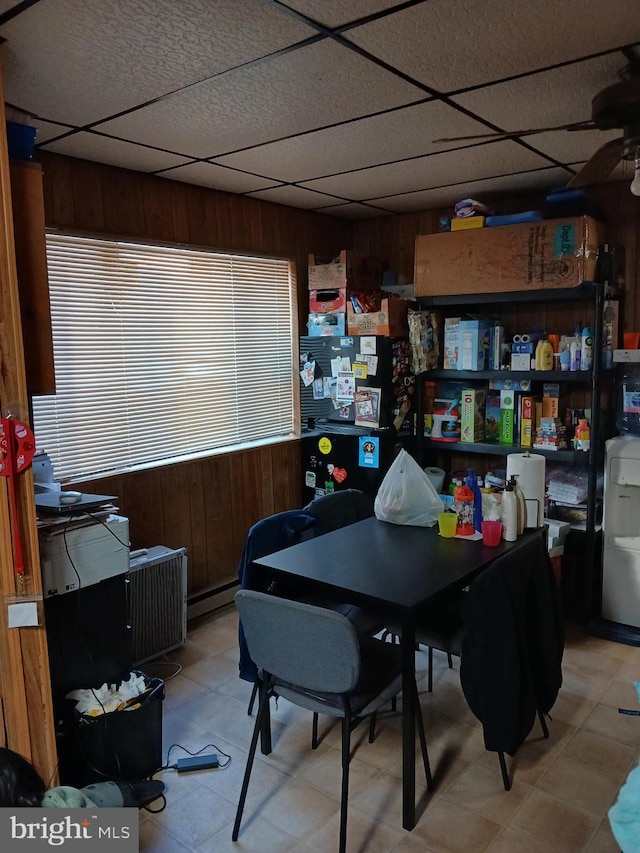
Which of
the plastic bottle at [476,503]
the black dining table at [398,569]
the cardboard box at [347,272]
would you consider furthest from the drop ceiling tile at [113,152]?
the plastic bottle at [476,503]

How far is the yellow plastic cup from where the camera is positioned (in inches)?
103

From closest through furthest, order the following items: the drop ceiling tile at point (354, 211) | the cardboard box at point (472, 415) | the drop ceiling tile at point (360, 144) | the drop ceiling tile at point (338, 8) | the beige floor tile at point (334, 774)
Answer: the drop ceiling tile at point (338, 8)
the beige floor tile at point (334, 774)
the drop ceiling tile at point (360, 144)
the cardboard box at point (472, 415)
the drop ceiling tile at point (354, 211)

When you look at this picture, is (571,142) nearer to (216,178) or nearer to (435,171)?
(435,171)

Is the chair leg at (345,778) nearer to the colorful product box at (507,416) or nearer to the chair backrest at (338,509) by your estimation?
the chair backrest at (338,509)

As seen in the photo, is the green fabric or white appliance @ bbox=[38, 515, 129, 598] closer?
the green fabric

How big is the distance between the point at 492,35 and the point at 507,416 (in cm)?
236

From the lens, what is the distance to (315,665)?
76.4 inches

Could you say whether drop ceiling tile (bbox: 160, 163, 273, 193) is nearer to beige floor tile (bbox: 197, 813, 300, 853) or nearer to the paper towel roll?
the paper towel roll

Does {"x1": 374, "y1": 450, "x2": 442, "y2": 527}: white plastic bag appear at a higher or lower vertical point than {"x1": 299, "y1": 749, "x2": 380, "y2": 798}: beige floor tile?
higher

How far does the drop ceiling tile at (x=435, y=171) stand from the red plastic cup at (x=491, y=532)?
5.54 feet

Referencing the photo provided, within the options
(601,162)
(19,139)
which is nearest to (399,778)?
(601,162)

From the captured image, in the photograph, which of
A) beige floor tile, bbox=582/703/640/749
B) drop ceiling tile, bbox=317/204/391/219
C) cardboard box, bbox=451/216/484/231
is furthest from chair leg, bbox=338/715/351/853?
drop ceiling tile, bbox=317/204/391/219

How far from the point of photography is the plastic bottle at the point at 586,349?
3438 millimetres

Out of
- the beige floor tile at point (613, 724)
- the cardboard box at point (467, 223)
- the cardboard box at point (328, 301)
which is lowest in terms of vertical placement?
the beige floor tile at point (613, 724)
